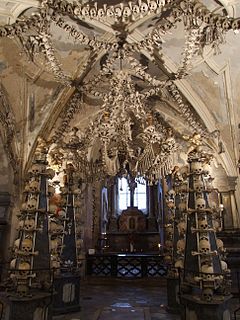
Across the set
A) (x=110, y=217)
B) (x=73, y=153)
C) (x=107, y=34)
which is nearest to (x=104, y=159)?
(x=73, y=153)

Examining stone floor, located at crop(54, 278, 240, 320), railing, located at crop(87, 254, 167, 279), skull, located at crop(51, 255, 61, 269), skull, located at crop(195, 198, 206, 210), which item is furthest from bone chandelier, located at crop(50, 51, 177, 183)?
railing, located at crop(87, 254, 167, 279)

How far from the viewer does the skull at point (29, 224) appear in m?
4.00

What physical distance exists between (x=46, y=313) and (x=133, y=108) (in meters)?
Answer: 3.22

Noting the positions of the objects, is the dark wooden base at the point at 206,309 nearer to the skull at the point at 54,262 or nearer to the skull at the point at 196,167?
the skull at the point at 196,167

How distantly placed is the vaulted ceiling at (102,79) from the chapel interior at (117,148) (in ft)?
0.09

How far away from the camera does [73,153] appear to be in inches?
216

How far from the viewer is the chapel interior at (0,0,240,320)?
3668 mm

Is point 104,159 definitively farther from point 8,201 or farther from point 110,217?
point 110,217

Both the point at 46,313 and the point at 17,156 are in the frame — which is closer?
the point at 46,313

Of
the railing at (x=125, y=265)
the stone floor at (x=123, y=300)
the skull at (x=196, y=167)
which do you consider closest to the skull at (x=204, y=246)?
the skull at (x=196, y=167)

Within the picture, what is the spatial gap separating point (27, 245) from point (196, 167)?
2.63 m

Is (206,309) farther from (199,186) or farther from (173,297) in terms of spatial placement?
(173,297)

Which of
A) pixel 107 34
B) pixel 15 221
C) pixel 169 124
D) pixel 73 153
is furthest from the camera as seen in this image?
pixel 169 124

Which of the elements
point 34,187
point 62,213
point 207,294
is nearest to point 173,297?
point 207,294
